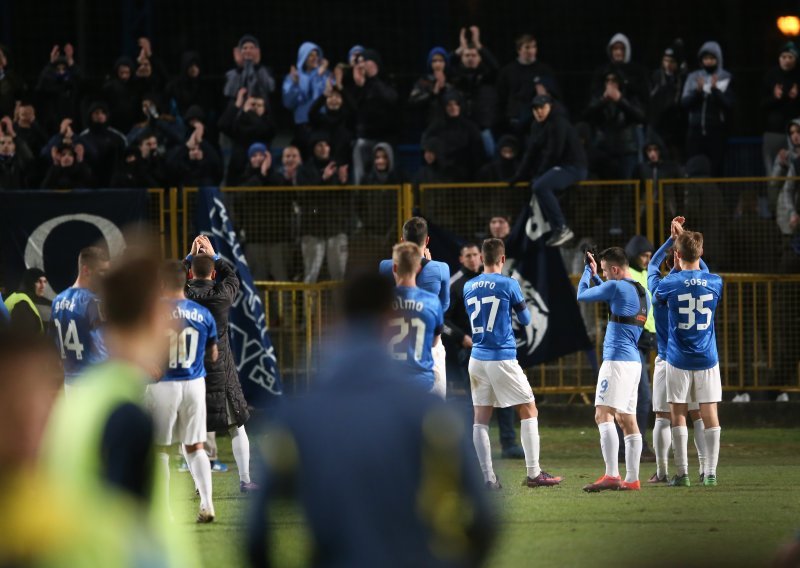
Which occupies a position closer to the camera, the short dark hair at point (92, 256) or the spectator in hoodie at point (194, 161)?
the short dark hair at point (92, 256)

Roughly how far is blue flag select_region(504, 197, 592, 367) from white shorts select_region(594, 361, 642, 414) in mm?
4473

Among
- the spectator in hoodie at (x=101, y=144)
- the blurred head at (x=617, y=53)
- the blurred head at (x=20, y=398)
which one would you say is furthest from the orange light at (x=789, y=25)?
the blurred head at (x=20, y=398)

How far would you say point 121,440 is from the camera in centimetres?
425

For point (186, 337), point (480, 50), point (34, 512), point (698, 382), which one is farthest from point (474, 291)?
point (34, 512)

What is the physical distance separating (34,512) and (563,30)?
1981 centimetres

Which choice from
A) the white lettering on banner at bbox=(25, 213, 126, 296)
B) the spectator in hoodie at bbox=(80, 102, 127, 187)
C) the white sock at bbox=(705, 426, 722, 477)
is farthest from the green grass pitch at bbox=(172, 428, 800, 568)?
the spectator in hoodie at bbox=(80, 102, 127, 187)

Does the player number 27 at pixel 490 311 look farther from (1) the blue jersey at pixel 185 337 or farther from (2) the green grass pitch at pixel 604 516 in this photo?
(1) the blue jersey at pixel 185 337

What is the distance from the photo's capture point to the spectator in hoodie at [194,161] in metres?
18.2

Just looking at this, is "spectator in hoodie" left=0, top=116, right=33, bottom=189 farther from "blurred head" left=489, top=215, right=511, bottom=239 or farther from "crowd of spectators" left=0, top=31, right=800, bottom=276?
"blurred head" left=489, top=215, right=511, bottom=239

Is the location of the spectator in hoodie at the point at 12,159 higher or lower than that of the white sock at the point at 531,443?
higher

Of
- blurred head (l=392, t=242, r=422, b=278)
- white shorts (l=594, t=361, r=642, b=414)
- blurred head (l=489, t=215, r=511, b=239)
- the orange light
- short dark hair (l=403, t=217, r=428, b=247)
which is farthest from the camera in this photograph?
the orange light

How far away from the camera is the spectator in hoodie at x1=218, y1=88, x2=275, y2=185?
18.6 m

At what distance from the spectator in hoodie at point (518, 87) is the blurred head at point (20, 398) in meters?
14.9

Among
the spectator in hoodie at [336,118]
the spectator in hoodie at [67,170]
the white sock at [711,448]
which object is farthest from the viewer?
the spectator in hoodie at [336,118]
